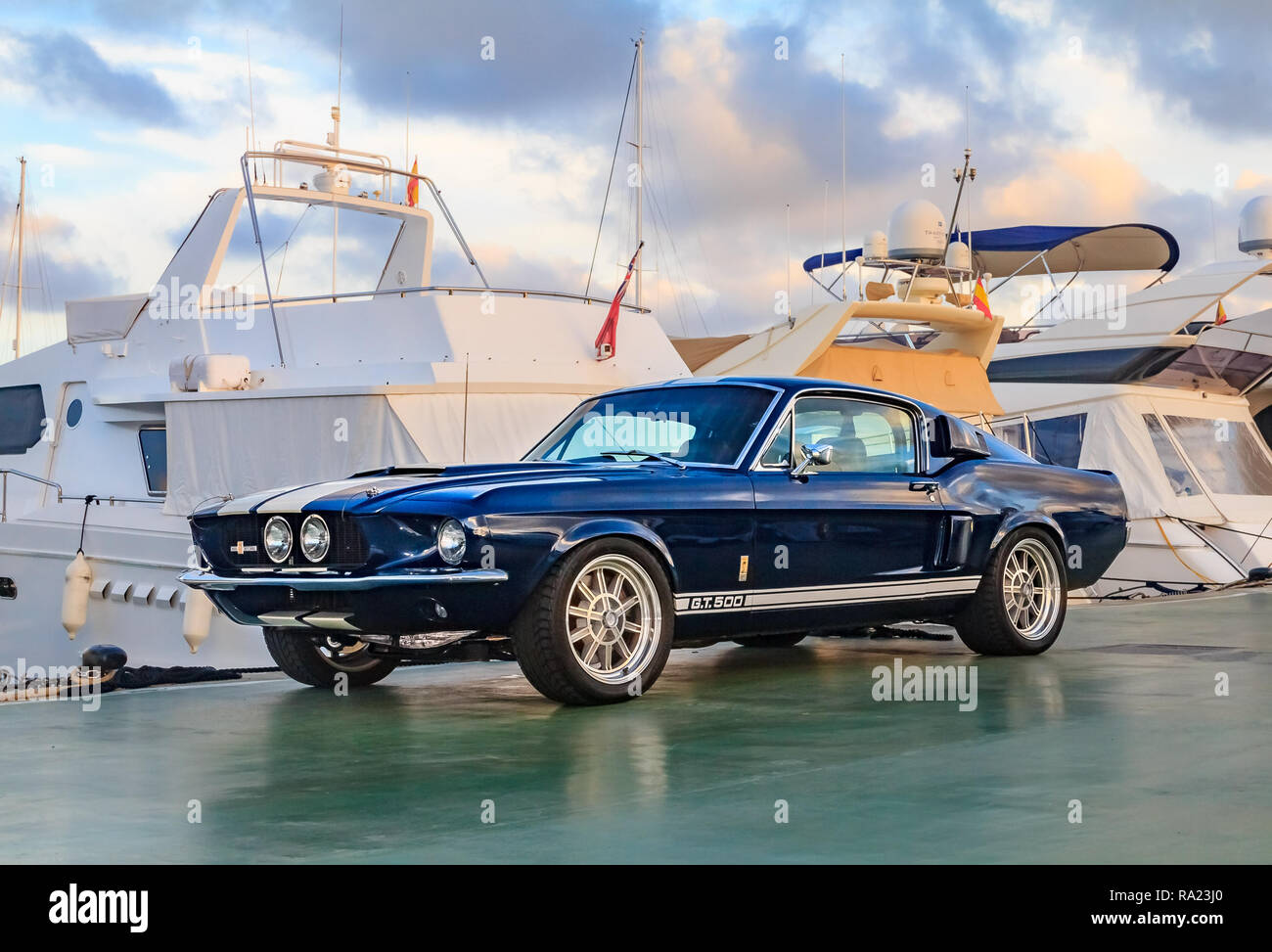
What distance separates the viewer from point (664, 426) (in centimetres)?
653

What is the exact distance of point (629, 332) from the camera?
51.4 ft

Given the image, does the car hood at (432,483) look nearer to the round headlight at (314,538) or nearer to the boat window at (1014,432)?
the round headlight at (314,538)

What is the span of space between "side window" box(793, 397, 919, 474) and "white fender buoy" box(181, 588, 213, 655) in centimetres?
719

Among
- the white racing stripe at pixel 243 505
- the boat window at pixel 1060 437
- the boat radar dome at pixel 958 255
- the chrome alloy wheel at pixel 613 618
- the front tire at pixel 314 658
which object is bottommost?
the front tire at pixel 314 658

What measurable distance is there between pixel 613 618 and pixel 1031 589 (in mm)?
2915

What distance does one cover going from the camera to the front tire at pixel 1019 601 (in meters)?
7.22

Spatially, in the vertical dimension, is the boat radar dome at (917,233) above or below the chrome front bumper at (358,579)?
above

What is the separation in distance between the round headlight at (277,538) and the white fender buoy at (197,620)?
7.07m

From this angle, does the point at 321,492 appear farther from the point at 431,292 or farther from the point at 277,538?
the point at 431,292

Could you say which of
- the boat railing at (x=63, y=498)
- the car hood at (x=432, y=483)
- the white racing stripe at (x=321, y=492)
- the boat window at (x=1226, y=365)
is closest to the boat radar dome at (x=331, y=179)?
the boat railing at (x=63, y=498)

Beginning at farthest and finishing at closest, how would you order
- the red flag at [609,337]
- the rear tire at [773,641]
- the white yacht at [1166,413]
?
the white yacht at [1166,413] → the red flag at [609,337] → the rear tire at [773,641]

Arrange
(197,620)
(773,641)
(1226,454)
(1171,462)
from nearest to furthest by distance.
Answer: (773,641) < (197,620) < (1171,462) < (1226,454)

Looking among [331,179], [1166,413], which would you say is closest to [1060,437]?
[1166,413]
